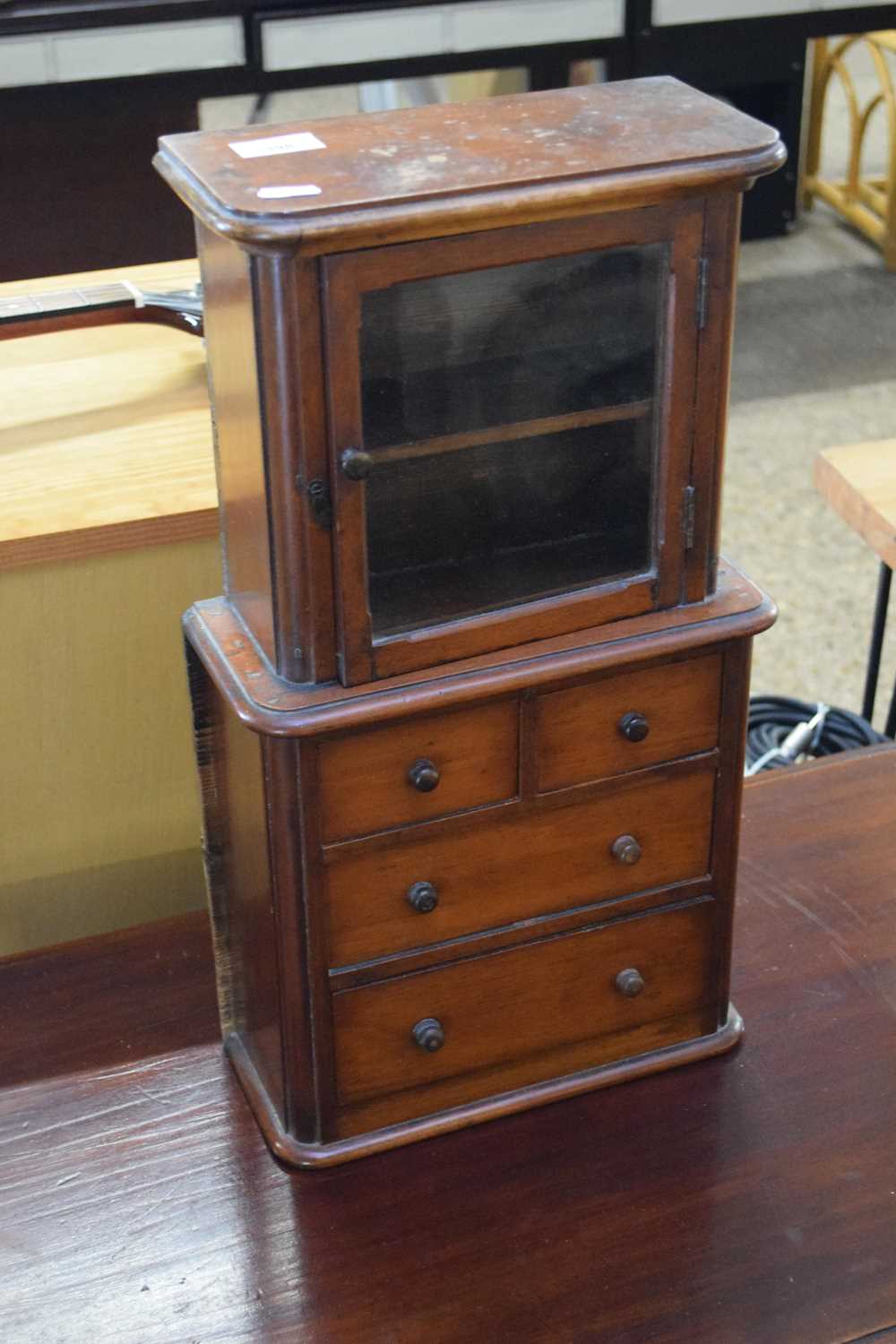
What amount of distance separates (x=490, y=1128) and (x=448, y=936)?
185mm

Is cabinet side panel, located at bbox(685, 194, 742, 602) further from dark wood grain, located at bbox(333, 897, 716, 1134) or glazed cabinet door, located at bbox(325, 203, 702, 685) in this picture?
dark wood grain, located at bbox(333, 897, 716, 1134)

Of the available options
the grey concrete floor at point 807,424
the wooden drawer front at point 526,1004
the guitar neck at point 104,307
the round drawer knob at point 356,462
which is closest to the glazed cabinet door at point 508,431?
the round drawer knob at point 356,462

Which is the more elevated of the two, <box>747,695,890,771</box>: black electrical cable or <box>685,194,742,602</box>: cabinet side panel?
<box>685,194,742,602</box>: cabinet side panel

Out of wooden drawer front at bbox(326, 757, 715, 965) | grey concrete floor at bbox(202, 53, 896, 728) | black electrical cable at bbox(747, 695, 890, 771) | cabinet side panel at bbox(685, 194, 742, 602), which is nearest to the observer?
cabinet side panel at bbox(685, 194, 742, 602)

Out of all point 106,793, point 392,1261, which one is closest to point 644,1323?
point 392,1261

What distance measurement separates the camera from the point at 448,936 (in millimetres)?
1356

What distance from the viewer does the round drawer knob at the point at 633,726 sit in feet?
4.38

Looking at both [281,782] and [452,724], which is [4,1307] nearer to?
[281,782]

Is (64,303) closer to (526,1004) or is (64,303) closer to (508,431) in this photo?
(508,431)

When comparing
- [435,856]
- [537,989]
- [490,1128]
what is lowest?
[490,1128]

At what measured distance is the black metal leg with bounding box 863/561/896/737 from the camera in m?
2.52

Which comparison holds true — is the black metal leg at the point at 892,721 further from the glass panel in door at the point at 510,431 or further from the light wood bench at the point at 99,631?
the glass panel in door at the point at 510,431

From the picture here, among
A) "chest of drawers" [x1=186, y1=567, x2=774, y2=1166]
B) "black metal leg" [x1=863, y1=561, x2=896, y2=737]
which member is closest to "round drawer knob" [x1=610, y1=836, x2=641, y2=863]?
"chest of drawers" [x1=186, y1=567, x2=774, y2=1166]

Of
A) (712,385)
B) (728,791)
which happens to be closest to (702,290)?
(712,385)
